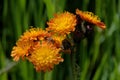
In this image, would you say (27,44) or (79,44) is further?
(79,44)

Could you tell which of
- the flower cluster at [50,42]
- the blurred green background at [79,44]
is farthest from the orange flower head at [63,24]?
the blurred green background at [79,44]

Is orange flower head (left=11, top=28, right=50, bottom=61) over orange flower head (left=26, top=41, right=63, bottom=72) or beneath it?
over

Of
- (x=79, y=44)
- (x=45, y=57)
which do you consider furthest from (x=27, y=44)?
(x=79, y=44)

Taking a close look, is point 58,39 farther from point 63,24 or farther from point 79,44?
point 79,44

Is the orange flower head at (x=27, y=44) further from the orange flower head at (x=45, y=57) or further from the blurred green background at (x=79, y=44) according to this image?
the blurred green background at (x=79, y=44)

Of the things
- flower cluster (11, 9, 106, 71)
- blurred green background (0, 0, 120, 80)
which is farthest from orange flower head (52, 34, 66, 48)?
blurred green background (0, 0, 120, 80)

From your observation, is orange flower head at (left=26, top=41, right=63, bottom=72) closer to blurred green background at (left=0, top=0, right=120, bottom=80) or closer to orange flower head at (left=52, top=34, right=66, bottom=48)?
orange flower head at (left=52, top=34, right=66, bottom=48)
